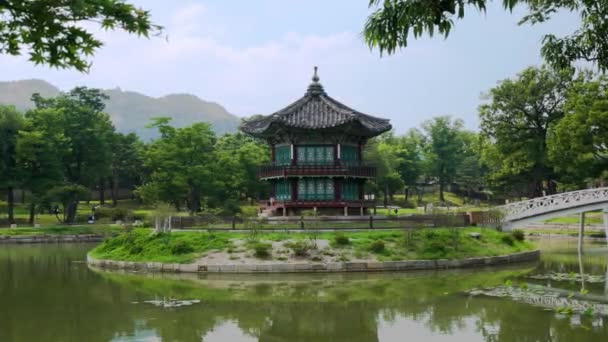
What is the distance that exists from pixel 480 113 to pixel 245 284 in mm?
39083

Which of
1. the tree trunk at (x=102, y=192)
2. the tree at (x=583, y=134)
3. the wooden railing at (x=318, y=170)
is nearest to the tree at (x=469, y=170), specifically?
the tree at (x=583, y=134)

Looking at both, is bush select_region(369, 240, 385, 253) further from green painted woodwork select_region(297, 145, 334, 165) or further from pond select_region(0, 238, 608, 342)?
green painted woodwork select_region(297, 145, 334, 165)

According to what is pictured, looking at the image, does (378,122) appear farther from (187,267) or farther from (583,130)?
(187,267)

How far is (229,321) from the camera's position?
17.7 metres

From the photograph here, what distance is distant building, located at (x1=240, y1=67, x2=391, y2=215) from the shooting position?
40.6 meters

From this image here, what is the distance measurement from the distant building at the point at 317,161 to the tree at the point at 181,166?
18.1 meters

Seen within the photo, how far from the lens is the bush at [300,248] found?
94.8 ft

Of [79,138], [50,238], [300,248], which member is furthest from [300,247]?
[79,138]

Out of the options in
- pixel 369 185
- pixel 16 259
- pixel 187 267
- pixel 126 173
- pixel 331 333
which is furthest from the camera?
pixel 126 173

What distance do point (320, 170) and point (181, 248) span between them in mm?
13219

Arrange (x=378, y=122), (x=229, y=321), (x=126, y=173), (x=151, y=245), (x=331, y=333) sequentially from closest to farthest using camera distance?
(x=331, y=333)
(x=229, y=321)
(x=151, y=245)
(x=378, y=122)
(x=126, y=173)

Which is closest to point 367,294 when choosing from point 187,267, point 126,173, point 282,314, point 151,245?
point 282,314

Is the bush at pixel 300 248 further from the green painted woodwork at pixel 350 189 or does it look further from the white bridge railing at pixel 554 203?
the white bridge railing at pixel 554 203

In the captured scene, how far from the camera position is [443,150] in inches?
3403
